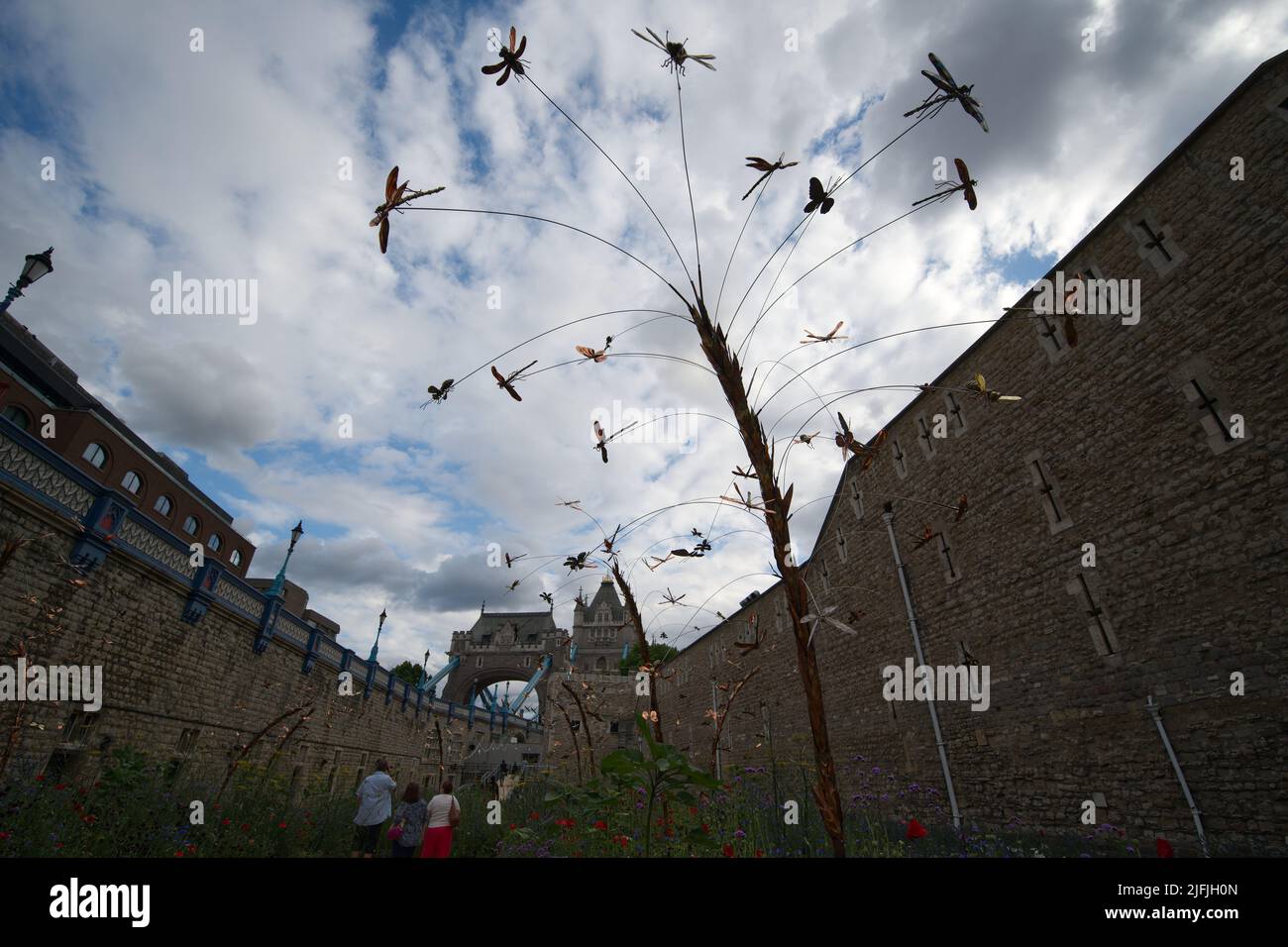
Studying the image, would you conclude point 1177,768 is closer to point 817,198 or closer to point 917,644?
point 917,644

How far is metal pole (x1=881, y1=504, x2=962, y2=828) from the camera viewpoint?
37.9 feet

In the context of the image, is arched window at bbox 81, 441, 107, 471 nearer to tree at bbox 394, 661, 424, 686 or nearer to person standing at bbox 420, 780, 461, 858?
person standing at bbox 420, 780, 461, 858

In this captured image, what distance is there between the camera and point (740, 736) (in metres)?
22.8

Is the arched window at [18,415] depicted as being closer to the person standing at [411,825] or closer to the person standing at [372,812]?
the person standing at [372,812]

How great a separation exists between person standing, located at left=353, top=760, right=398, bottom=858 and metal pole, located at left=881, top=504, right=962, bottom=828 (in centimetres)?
1088

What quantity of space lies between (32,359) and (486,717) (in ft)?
115

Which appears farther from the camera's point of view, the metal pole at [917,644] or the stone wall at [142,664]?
the metal pole at [917,644]

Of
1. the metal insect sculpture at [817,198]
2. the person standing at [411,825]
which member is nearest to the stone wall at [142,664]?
the person standing at [411,825]

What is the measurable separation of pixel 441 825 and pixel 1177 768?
10.9 metres

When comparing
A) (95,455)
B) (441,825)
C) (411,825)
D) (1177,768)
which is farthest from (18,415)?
(1177,768)

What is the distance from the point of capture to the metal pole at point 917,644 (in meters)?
11.5

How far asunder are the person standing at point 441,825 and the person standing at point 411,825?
2.14 feet
